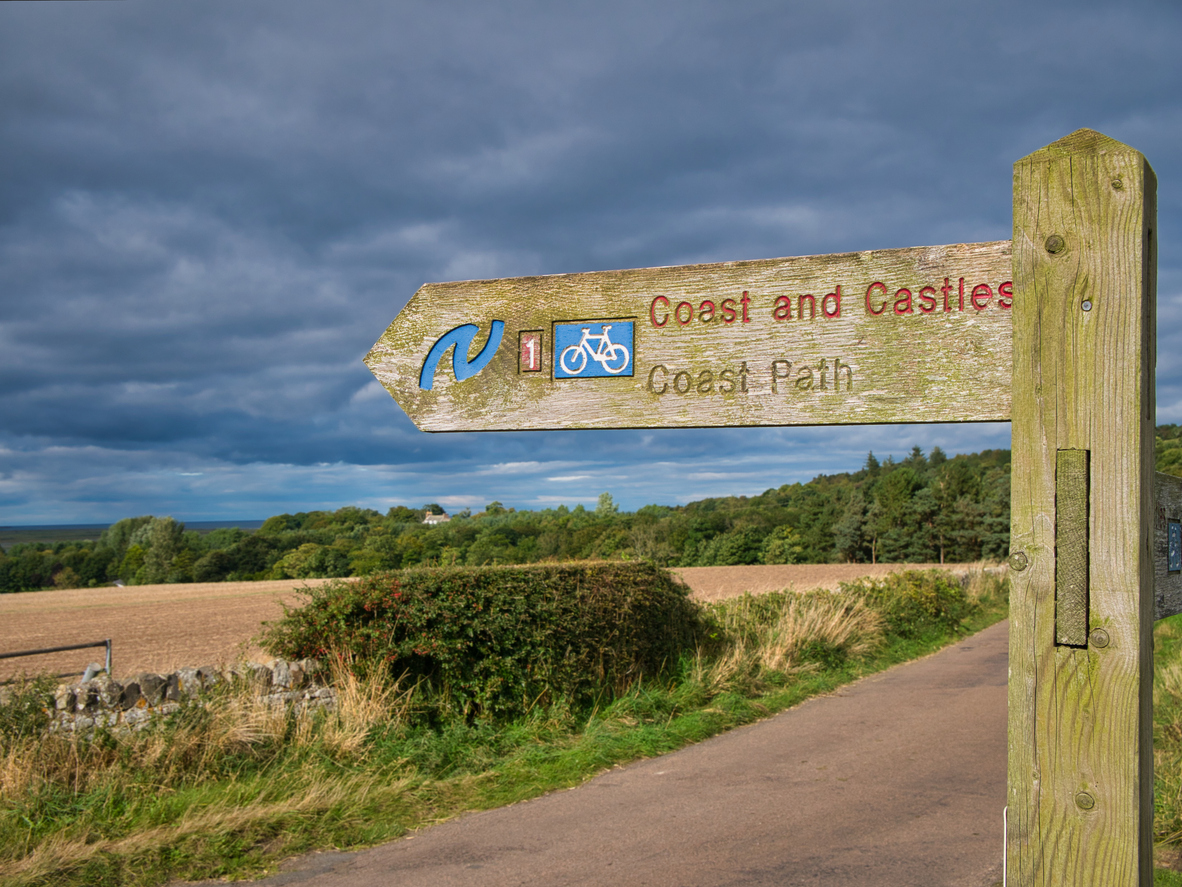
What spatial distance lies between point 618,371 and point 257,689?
621 cm

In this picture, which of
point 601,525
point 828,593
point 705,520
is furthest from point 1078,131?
point 705,520

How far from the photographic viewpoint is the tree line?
113ft

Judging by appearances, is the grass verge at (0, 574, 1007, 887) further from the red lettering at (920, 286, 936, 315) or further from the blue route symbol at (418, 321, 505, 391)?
the red lettering at (920, 286, 936, 315)

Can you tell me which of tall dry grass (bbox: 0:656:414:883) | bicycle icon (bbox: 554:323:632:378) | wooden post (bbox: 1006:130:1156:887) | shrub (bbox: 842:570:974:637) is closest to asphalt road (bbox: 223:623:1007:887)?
tall dry grass (bbox: 0:656:414:883)

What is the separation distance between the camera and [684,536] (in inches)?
1954

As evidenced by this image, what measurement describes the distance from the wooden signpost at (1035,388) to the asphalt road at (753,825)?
3569 millimetres

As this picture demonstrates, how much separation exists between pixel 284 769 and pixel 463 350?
5.28 m

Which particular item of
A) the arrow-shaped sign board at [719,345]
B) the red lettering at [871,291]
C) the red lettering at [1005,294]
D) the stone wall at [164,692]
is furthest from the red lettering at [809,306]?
the stone wall at [164,692]

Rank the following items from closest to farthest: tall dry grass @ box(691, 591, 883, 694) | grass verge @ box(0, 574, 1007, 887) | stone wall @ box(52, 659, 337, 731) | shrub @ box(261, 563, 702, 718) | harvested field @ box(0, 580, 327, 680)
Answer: grass verge @ box(0, 574, 1007, 887), stone wall @ box(52, 659, 337, 731), shrub @ box(261, 563, 702, 718), tall dry grass @ box(691, 591, 883, 694), harvested field @ box(0, 580, 327, 680)

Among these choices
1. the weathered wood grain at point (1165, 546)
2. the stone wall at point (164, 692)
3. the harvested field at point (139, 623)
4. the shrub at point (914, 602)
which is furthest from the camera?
the harvested field at point (139, 623)

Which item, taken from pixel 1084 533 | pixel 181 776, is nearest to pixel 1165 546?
pixel 1084 533

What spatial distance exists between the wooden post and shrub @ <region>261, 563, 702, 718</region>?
665cm

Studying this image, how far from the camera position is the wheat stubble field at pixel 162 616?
746 inches

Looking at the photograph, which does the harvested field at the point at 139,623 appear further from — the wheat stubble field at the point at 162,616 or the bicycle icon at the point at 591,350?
the bicycle icon at the point at 591,350
